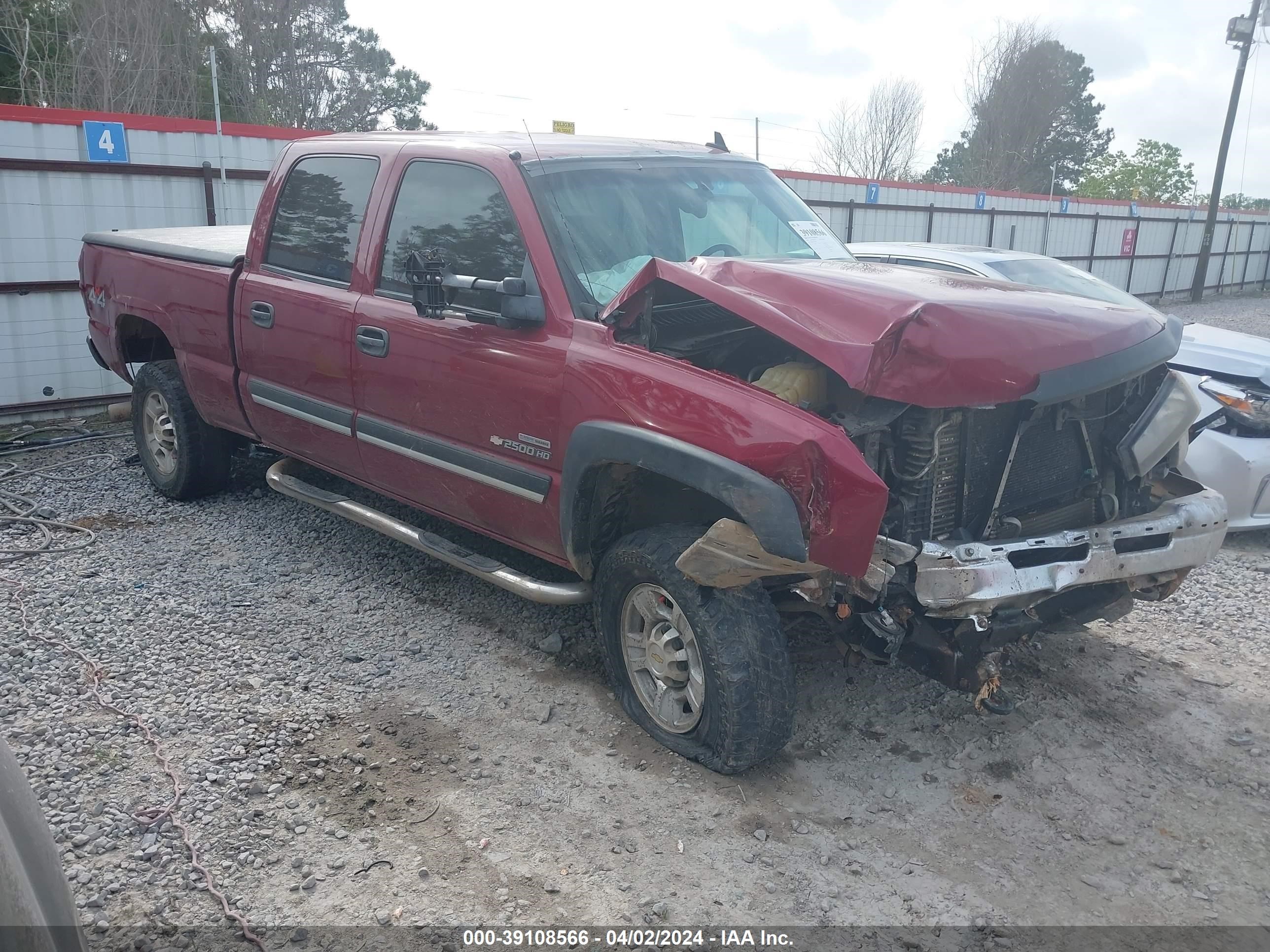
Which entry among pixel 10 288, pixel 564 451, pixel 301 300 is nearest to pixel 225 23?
pixel 10 288

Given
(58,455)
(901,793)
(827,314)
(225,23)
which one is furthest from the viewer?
(225,23)

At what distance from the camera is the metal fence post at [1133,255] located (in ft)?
72.0

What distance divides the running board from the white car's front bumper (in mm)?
3689

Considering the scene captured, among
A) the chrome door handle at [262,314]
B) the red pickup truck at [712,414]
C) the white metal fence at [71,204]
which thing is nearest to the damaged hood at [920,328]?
the red pickup truck at [712,414]

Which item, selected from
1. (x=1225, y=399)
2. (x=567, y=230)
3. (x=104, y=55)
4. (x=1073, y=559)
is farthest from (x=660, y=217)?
(x=104, y=55)

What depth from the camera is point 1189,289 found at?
24.8 m

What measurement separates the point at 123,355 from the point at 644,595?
4255 mm

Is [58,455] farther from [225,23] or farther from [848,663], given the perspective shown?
[225,23]

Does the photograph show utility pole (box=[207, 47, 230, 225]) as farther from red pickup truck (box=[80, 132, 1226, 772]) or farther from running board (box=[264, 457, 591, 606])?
red pickup truck (box=[80, 132, 1226, 772])

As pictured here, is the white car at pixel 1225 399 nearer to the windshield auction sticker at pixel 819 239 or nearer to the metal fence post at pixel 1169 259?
the windshield auction sticker at pixel 819 239

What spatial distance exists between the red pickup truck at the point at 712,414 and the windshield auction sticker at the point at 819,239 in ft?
0.08

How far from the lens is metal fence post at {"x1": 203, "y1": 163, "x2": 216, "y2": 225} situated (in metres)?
9.14

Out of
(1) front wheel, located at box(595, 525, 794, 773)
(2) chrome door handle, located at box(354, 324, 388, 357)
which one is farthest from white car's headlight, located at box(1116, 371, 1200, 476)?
(2) chrome door handle, located at box(354, 324, 388, 357)

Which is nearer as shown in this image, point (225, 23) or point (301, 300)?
point (301, 300)
